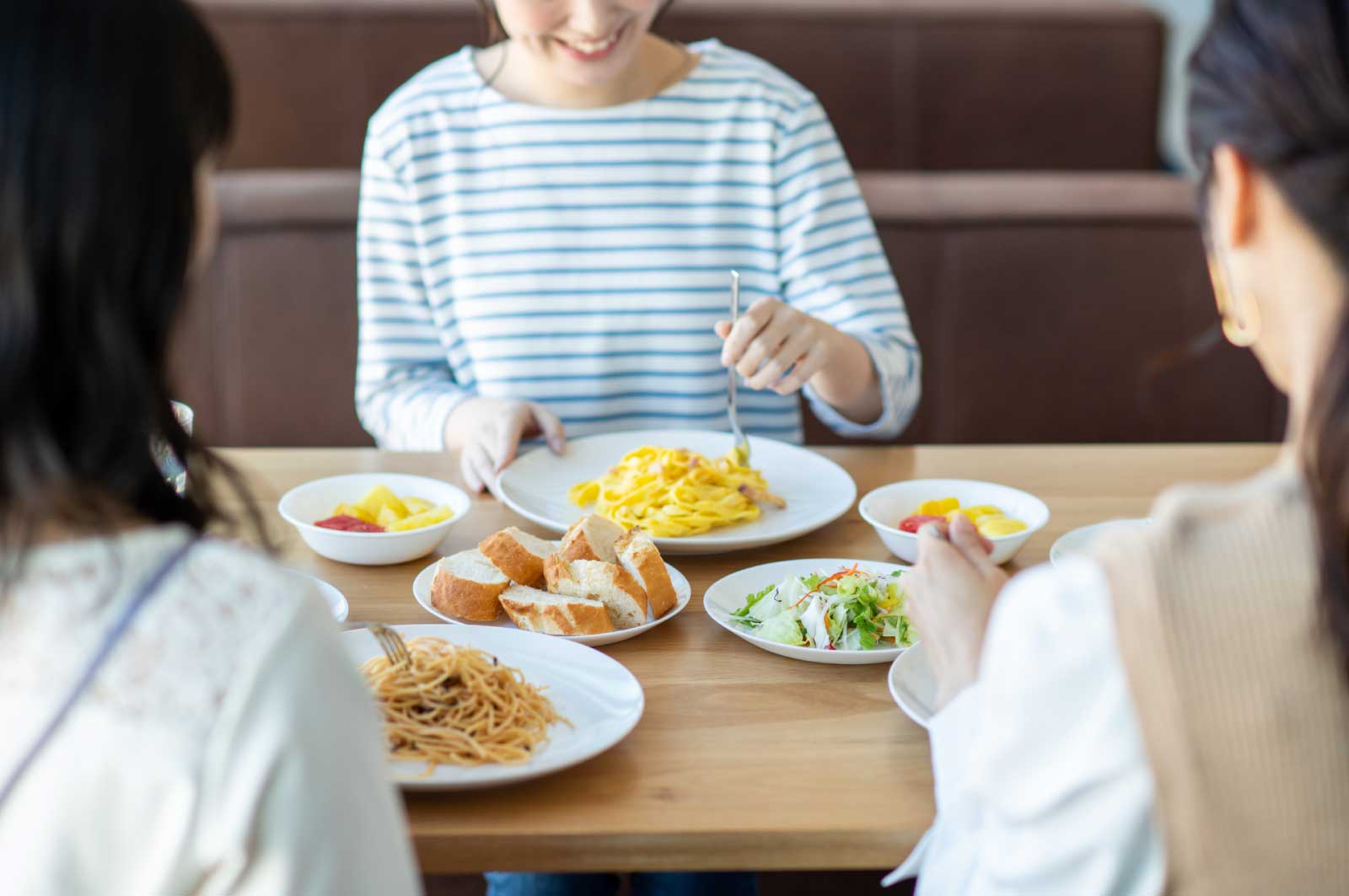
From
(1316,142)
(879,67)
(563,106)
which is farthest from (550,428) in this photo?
A: (879,67)

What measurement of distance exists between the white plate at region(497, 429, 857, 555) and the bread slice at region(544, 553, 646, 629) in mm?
172

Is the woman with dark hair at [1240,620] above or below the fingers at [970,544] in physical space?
above

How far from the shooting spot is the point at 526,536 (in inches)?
53.4

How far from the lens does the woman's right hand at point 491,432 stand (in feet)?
5.49

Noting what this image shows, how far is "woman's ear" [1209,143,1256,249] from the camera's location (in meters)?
0.74

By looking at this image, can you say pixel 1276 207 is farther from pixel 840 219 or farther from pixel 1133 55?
pixel 1133 55

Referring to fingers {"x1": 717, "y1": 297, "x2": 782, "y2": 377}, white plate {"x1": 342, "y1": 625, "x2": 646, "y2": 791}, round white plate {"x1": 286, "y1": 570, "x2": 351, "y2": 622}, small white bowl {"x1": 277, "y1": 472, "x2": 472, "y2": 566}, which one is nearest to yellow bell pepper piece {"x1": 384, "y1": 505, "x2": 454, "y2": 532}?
small white bowl {"x1": 277, "y1": 472, "x2": 472, "y2": 566}

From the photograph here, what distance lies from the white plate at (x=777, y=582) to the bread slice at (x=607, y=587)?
0.25 feet

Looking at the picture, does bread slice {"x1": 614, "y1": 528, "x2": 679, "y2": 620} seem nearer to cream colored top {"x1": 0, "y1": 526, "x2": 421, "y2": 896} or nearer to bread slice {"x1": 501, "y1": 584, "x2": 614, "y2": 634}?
bread slice {"x1": 501, "y1": 584, "x2": 614, "y2": 634}

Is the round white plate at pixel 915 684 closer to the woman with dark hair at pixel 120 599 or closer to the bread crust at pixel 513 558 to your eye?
the bread crust at pixel 513 558

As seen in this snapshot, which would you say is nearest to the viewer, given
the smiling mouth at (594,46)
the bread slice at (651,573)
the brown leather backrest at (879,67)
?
the bread slice at (651,573)

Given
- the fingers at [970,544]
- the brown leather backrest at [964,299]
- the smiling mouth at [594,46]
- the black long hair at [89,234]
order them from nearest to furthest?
the black long hair at [89,234] < the fingers at [970,544] < the smiling mouth at [594,46] < the brown leather backrest at [964,299]

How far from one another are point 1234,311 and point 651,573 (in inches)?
24.3

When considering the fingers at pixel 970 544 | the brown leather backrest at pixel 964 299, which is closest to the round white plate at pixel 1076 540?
the fingers at pixel 970 544
